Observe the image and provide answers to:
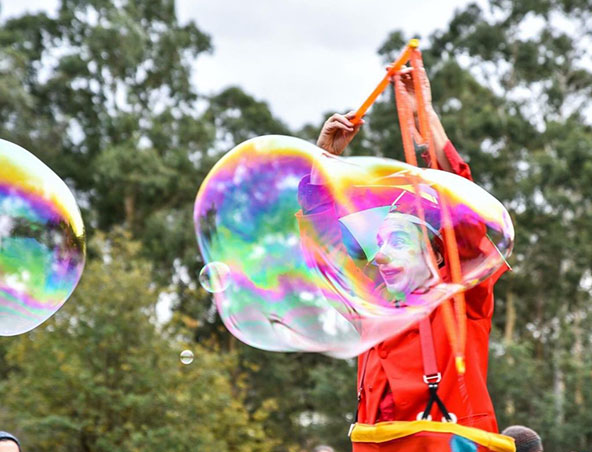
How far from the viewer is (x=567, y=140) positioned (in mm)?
29109

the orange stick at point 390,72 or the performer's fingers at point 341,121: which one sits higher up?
the performer's fingers at point 341,121

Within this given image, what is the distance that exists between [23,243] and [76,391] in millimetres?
14263

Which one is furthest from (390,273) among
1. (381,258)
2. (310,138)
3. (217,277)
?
(310,138)

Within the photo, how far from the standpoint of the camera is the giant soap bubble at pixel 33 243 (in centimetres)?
567

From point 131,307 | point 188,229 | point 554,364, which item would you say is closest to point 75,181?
point 188,229

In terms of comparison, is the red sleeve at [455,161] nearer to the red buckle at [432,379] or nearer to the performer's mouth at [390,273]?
the performer's mouth at [390,273]

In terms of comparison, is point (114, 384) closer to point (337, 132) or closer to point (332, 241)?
point (332, 241)

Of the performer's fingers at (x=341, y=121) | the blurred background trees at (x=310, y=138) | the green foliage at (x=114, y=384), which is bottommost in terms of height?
the performer's fingers at (x=341, y=121)

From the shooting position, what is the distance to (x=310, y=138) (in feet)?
106

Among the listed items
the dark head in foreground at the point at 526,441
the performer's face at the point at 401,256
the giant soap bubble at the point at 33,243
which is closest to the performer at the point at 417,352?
the performer's face at the point at 401,256

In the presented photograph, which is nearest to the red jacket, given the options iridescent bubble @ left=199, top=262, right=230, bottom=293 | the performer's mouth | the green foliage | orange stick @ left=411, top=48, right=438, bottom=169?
the performer's mouth

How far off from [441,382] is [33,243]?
2.98 meters

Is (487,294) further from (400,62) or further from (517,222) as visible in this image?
(517,222)

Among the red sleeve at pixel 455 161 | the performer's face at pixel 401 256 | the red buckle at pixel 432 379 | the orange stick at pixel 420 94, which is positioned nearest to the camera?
the red buckle at pixel 432 379
